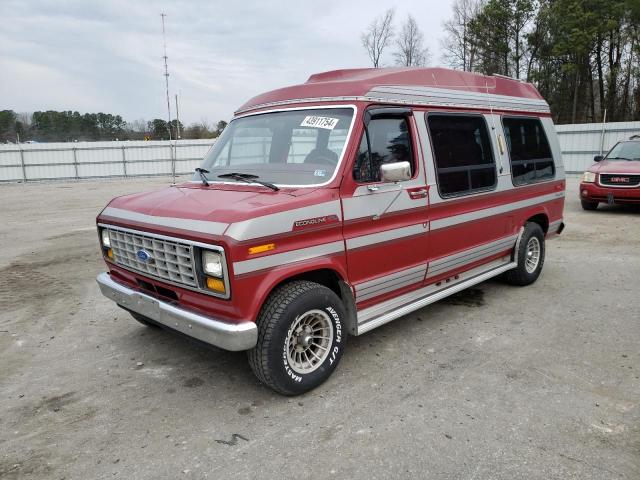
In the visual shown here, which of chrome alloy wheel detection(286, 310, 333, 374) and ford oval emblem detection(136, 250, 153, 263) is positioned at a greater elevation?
ford oval emblem detection(136, 250, 153, 263)

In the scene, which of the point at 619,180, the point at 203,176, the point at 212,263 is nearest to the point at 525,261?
the point at 203,176

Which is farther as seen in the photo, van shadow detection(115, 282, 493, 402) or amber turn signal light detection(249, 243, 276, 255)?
van shadow detection(115, 282, 493, 402)

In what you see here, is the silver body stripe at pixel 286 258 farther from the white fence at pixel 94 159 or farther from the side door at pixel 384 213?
the white fence at pixel 94 159

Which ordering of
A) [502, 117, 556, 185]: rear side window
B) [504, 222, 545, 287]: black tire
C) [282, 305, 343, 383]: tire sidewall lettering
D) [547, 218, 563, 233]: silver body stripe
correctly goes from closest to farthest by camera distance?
[282, 305, 343, 383]: tire sidewall lettering → [502, 117, 556, 185]: rear side window → [504, 222, 545, 287]: black tire → [547, 218, 563, 233]: silver body stripe

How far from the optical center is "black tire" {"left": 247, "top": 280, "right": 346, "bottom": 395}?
3.44 meters

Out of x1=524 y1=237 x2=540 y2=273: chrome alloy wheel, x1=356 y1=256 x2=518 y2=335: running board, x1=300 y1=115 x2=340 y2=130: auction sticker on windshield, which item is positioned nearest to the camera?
x1=300 y1=115 x2=340 y2=130: auction sticker on windshield

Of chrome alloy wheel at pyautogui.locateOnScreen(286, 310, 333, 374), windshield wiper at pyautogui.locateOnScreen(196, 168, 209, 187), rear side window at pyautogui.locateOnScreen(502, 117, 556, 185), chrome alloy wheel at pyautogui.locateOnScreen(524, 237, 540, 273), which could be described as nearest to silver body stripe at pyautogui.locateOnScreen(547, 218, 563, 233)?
chrome alloy wheel at pyautogui.locateOnScreen(524, 237, 540, 273)

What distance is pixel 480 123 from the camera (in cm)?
531

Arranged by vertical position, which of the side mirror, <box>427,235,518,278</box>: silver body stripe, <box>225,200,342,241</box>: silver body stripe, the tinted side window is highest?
the tinted side window

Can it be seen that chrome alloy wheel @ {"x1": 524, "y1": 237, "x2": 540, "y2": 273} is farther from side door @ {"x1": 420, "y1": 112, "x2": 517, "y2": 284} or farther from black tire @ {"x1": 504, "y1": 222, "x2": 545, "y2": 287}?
side door @ {"x1": 420, "y1": 112, "x2": 517, "y2": 284}

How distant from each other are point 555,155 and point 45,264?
8.00 meters

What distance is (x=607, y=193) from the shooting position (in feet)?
38.0

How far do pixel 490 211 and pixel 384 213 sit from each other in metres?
1.89

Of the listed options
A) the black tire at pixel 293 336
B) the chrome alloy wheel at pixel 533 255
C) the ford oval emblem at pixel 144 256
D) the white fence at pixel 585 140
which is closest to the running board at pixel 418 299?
the black tire at pixel 293 336
